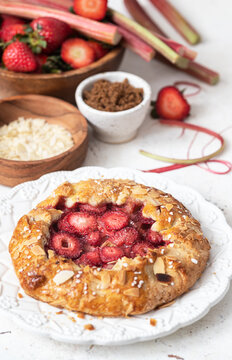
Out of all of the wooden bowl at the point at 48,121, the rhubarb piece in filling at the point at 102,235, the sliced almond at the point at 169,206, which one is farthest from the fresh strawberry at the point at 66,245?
the wooden bowl at the point at 48,121

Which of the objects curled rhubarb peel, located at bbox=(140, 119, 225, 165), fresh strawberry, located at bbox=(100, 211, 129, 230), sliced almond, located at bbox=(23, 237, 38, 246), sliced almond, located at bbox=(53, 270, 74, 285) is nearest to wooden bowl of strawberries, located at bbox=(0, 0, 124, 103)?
curled rhubarb peel, located at bbox=(140, 119, 225, 165)

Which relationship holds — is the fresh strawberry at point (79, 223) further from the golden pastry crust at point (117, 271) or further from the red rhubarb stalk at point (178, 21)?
the red rhubarb stalk at point (178, 21)

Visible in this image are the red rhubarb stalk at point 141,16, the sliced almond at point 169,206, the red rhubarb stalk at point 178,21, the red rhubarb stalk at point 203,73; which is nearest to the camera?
the sliced almond at point 169,206

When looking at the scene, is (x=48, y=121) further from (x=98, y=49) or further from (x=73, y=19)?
(x=73, y=19)

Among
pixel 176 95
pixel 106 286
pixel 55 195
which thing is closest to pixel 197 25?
pixel 176 95

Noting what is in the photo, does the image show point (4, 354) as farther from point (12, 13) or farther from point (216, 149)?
point (12, 13)

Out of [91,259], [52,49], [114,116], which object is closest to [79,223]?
[91,259]

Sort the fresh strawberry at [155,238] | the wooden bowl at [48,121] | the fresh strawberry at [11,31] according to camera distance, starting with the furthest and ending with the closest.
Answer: the fresh strawberry at [11,31] → the wooden bowl at [48,121] → the fresh strawberry at [155,238]
